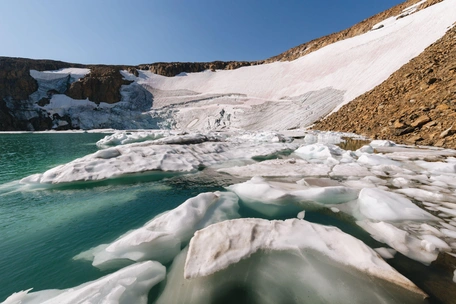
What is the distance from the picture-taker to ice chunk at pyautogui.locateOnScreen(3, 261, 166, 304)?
5.34 feet

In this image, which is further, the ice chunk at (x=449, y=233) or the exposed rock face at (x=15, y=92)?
the exposed rock face at (x=15, y=92)

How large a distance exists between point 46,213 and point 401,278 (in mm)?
5289

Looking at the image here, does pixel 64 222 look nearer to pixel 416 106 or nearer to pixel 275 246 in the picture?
pixel 275 246

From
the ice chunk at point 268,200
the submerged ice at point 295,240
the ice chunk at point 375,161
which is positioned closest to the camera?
the submerged ice at point 295,240

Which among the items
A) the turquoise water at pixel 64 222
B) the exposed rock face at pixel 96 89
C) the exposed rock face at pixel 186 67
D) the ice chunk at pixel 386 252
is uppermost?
the exposed rock face at pixel 186 67

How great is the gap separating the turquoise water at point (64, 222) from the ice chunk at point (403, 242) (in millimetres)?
3281

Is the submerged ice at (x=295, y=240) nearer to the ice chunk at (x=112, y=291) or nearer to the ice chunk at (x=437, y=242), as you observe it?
the ice chunk at (x=437, y=242)

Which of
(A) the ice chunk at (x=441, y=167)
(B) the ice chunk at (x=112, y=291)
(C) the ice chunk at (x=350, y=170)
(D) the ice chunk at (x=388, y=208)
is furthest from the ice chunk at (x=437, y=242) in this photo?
(A) the ice chunk at (x=441, y=167)

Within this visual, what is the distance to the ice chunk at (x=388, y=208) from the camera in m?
2.96

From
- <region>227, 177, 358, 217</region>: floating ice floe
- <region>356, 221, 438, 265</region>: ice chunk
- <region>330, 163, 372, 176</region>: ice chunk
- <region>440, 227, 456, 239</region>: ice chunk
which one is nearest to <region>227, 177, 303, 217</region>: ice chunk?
<region>227, 177, 358, 217</region>: floating ice floe

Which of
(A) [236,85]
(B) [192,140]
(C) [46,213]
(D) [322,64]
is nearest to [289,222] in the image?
(C) [46,213]

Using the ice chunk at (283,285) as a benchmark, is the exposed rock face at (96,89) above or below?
above

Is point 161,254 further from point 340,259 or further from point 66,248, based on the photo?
point 340,259

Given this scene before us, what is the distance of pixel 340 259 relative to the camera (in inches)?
81.7
